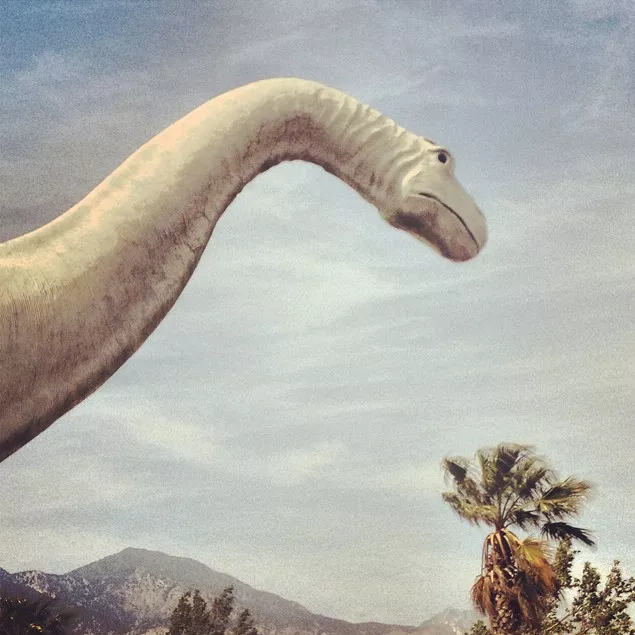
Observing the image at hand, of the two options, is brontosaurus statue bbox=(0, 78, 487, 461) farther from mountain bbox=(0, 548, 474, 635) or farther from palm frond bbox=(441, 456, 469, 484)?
mountain bbox=(0, 548, 474, 635)

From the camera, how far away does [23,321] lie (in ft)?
6.06

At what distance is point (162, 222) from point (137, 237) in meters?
0.08

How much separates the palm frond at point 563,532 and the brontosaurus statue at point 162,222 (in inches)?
321

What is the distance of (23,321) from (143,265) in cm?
32

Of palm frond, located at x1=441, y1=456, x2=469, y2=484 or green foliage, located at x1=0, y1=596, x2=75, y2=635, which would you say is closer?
palm frond, located at x1=441, y1=456, x2=469, y2=484

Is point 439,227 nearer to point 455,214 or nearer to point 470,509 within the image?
point 455,214

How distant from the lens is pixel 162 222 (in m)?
2.04

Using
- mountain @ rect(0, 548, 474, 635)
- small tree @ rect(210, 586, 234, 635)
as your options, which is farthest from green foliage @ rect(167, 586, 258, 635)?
mountain @ rect(0, 548, 474, 635)

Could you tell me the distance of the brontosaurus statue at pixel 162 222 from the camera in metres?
1.86

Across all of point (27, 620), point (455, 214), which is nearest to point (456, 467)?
point (455, 214)

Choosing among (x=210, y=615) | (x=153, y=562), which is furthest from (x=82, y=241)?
(x=153, y=562)

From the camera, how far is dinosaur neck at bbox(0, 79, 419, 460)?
1855 millimetres

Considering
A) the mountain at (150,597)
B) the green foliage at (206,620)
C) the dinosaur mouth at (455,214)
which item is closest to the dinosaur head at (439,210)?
the dinosaur mouth at (455,214)

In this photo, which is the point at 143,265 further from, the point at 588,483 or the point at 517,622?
the point at 588,483
